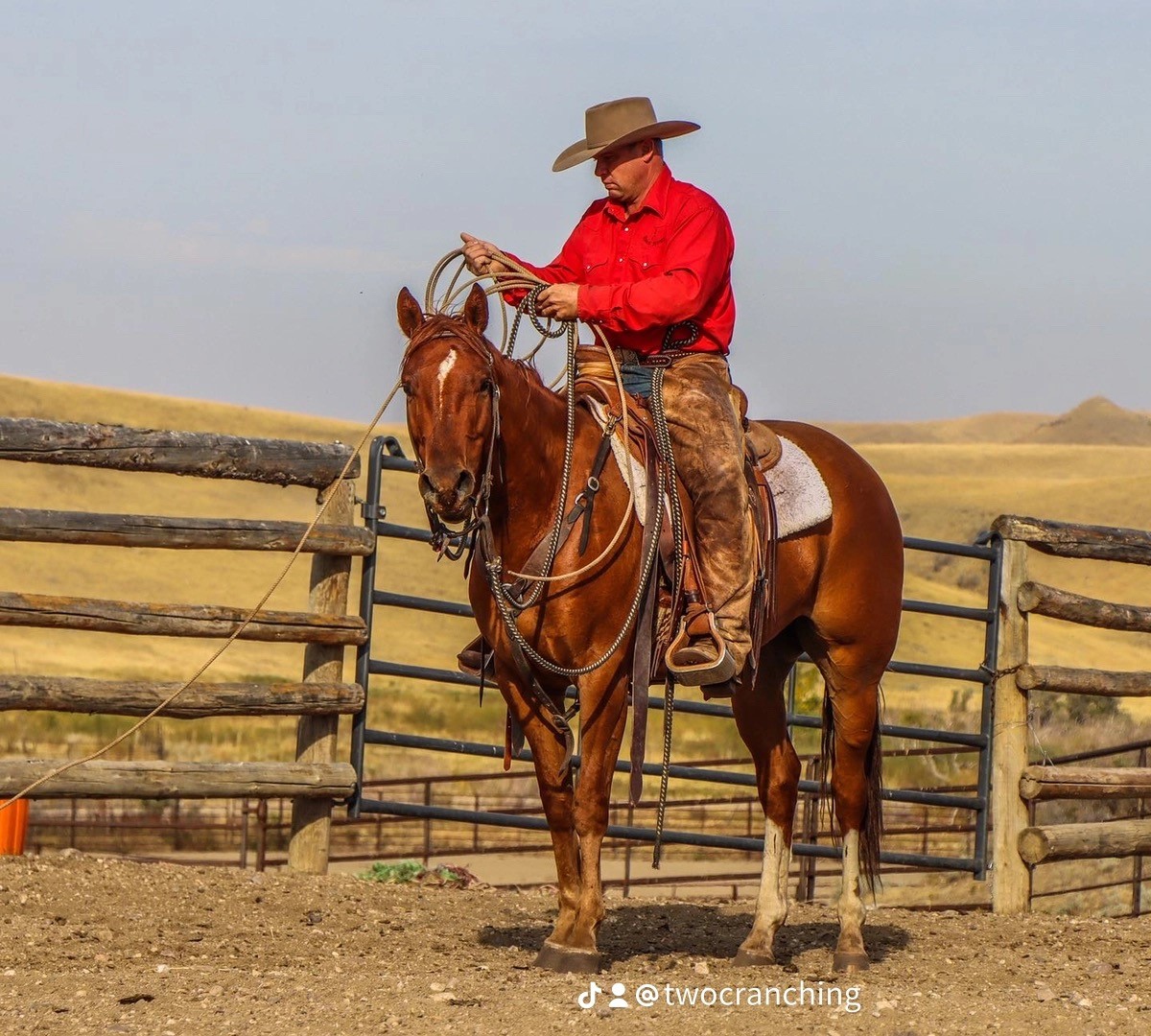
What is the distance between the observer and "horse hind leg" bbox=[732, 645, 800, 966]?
19.9ft

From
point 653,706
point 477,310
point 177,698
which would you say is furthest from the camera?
point 653,706

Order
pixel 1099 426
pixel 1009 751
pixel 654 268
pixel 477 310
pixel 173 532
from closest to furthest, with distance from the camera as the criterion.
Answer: pixel 477 310
pixel 654 268
pixel 173 532
pixel 1009 751
pixel 1099 426

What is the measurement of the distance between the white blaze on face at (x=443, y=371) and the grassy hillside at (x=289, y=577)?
54.0 ft

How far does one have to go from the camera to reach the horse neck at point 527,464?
509cm

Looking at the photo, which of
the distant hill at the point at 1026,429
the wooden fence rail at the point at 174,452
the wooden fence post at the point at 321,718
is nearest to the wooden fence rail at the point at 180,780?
the wooden fence post at the point at 321,718

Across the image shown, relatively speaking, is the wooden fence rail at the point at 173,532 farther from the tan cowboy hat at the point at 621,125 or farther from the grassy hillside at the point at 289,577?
the grassy hillside at the point at 289,577

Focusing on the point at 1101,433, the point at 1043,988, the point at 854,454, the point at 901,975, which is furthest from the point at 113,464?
the point at 1101,433

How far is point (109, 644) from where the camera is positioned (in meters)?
40.7

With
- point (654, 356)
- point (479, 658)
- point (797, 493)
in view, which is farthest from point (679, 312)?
point (479, 658)

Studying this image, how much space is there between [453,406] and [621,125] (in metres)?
1.46

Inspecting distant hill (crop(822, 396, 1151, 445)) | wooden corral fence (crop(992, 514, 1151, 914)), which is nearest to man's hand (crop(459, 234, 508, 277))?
wooden corral fence (crop(992, 514, 1151, 914))

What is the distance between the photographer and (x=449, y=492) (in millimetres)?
4672

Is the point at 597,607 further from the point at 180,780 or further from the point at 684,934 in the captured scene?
the point at 180,780

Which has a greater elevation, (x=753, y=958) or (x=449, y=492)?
(x=449, y=492)
